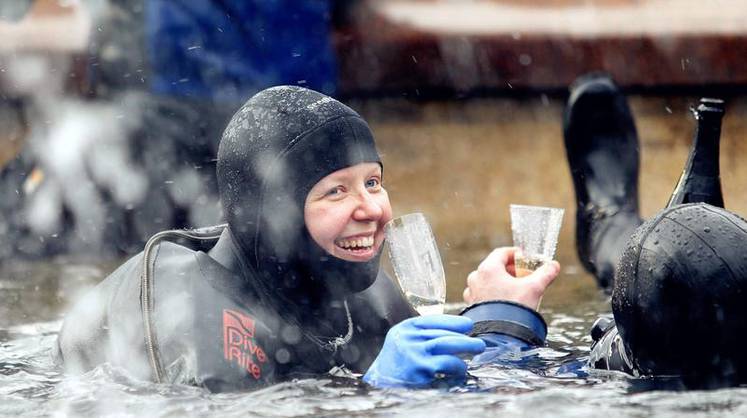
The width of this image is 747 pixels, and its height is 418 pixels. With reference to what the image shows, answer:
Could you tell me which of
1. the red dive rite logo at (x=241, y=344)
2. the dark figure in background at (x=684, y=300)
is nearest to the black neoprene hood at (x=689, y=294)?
the dark figure in background at (x=684, y=300)

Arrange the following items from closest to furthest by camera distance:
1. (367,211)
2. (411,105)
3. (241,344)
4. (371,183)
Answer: (241,344), (367,211), (371,183), (411,105)

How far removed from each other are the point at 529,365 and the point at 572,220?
2.89 metres

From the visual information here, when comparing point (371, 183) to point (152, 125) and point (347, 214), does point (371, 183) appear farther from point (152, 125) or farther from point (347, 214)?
point (152, 125)

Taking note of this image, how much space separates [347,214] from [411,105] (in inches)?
138

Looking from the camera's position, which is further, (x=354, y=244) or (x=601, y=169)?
(x=601, y=169)

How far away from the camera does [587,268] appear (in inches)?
187

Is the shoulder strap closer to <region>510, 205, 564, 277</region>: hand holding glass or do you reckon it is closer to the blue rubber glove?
the blue rubber glove

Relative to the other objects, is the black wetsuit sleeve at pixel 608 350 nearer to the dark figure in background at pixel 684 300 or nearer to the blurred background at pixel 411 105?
the dark figure in background at pixel 684 300

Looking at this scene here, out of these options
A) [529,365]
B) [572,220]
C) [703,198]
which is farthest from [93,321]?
[572,220]

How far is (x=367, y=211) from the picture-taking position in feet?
10.6

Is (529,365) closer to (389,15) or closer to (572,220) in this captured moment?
(572,220)

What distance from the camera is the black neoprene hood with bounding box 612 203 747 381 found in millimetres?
2979

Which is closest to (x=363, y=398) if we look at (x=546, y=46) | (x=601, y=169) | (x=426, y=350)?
(x=426, y=350)

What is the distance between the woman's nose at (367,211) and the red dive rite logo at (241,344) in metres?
0.35
